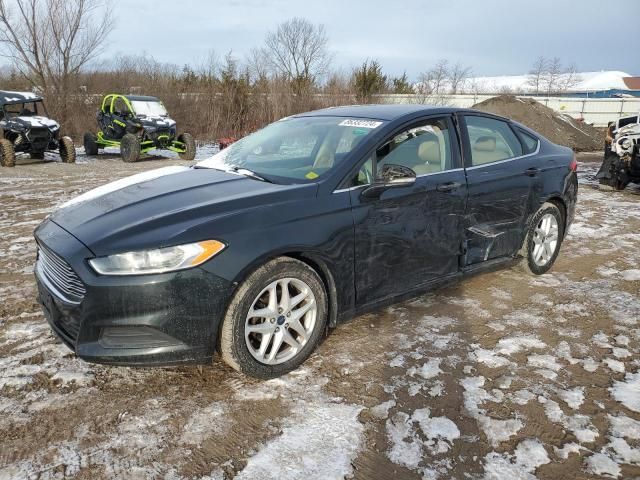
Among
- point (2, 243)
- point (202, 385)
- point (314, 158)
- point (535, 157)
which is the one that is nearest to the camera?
point (202, 385)

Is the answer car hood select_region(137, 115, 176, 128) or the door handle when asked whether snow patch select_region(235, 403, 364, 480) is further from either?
car hood select_region(137, 115, 176, 128)

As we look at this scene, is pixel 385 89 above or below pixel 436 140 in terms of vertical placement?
above

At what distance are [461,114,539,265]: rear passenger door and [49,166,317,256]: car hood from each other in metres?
1.49

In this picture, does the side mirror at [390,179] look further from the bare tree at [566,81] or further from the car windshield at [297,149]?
the bare tree at [566,81]

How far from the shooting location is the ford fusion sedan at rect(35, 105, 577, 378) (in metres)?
2.48

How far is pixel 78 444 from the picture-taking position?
90.1 inches

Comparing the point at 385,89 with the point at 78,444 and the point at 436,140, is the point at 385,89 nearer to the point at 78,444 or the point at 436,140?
the point at 436,140

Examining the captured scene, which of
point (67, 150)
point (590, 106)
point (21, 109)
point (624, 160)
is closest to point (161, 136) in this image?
point (67, 150)

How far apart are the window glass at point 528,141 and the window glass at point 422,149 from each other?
3.65 feet

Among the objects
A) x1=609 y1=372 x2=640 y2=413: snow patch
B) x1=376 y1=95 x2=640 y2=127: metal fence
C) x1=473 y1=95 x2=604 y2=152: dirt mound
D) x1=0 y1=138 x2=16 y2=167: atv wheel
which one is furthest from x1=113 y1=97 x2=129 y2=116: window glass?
x1=376 y1=95 x2=640 y2=127: metal fence

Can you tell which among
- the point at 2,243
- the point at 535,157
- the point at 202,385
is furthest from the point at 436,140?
the point at 2,243

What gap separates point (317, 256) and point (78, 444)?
1501mm

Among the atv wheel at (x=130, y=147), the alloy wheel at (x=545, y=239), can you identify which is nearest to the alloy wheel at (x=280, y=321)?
the alloy wheel at (x=545, y=239)

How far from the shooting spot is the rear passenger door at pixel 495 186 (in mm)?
3805
